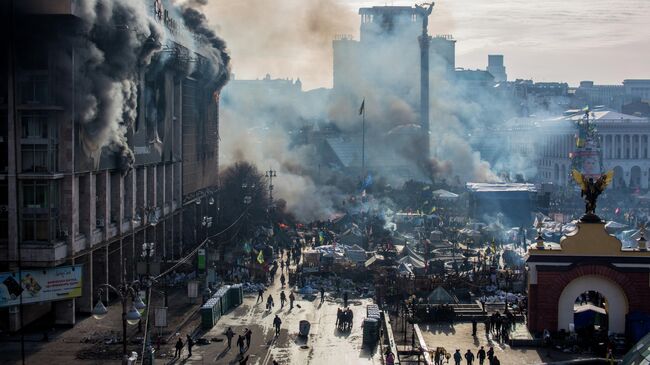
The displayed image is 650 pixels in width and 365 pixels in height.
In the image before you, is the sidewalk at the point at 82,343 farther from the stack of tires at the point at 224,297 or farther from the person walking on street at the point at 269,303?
the person walking on street at the point at 269,303

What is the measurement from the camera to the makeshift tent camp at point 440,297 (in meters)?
42.5

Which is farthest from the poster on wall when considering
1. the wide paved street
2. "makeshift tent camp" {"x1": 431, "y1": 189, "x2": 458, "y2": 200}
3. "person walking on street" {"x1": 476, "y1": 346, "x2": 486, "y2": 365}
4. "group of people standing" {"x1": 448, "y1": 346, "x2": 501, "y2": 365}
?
"makeshift tent camp" {"x1": 431, "y1": 189, "x2": 458, "y2": 200}

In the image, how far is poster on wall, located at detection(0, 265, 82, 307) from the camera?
35594 mm

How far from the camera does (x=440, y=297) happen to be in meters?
42.6

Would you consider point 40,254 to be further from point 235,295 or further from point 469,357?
point 469,357

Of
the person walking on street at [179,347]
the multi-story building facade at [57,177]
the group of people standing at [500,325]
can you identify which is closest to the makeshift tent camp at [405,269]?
the group of people standing at [500,325]

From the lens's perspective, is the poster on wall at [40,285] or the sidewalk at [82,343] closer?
the sidewalk at [82,343]

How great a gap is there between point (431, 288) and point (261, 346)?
12.2m

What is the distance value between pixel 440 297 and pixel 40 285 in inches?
641

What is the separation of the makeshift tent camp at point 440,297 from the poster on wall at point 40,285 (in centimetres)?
1443

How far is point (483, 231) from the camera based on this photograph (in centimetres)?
6788

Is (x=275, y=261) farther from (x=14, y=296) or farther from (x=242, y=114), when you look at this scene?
(x=242, y=114)

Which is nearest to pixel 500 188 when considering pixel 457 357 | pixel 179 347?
pixel 457 357

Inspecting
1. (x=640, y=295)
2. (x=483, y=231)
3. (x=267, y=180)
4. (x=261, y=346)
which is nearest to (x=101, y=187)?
(x=261, y=346)
